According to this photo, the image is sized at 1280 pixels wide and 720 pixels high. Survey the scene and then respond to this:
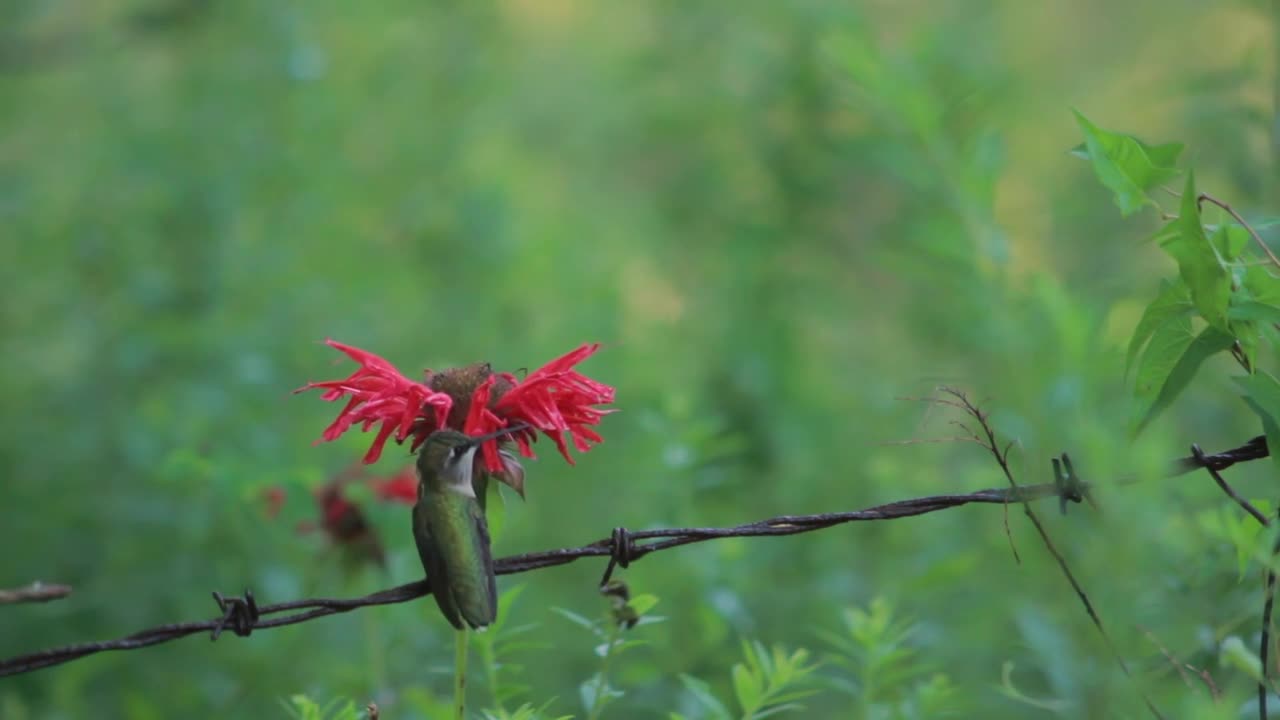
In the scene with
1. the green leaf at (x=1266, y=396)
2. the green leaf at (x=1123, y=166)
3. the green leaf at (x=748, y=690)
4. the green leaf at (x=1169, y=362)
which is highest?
the green leaf at (x=1123, y=166)

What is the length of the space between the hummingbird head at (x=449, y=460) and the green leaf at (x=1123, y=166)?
580mm

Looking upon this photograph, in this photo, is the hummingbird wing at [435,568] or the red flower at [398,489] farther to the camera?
the red flower at [398,489]

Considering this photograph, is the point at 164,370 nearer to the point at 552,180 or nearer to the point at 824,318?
the point at 824,318

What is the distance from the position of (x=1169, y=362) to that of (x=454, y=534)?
0.66 metres

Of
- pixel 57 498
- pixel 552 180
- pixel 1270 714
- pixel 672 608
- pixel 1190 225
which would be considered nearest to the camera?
pixel 1190 225

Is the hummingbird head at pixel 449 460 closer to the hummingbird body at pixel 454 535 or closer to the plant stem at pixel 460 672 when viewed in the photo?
the hummingbird body at pixel 454 535

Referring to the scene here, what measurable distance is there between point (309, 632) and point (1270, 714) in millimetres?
1911

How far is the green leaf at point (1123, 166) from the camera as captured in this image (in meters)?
1.02

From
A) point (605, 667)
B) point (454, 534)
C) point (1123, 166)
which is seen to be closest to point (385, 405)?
point (454, 534)

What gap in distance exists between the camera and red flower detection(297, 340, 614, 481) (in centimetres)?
116

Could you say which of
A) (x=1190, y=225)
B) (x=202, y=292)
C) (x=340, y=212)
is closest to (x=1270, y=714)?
(x=1190, y=225)

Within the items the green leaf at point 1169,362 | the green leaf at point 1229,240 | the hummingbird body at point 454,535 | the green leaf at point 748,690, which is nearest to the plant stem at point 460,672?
the hummingbird body at point 454,535

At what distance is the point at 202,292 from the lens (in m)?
3.00

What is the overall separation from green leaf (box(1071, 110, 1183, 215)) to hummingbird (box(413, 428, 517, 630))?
23.1 inches
